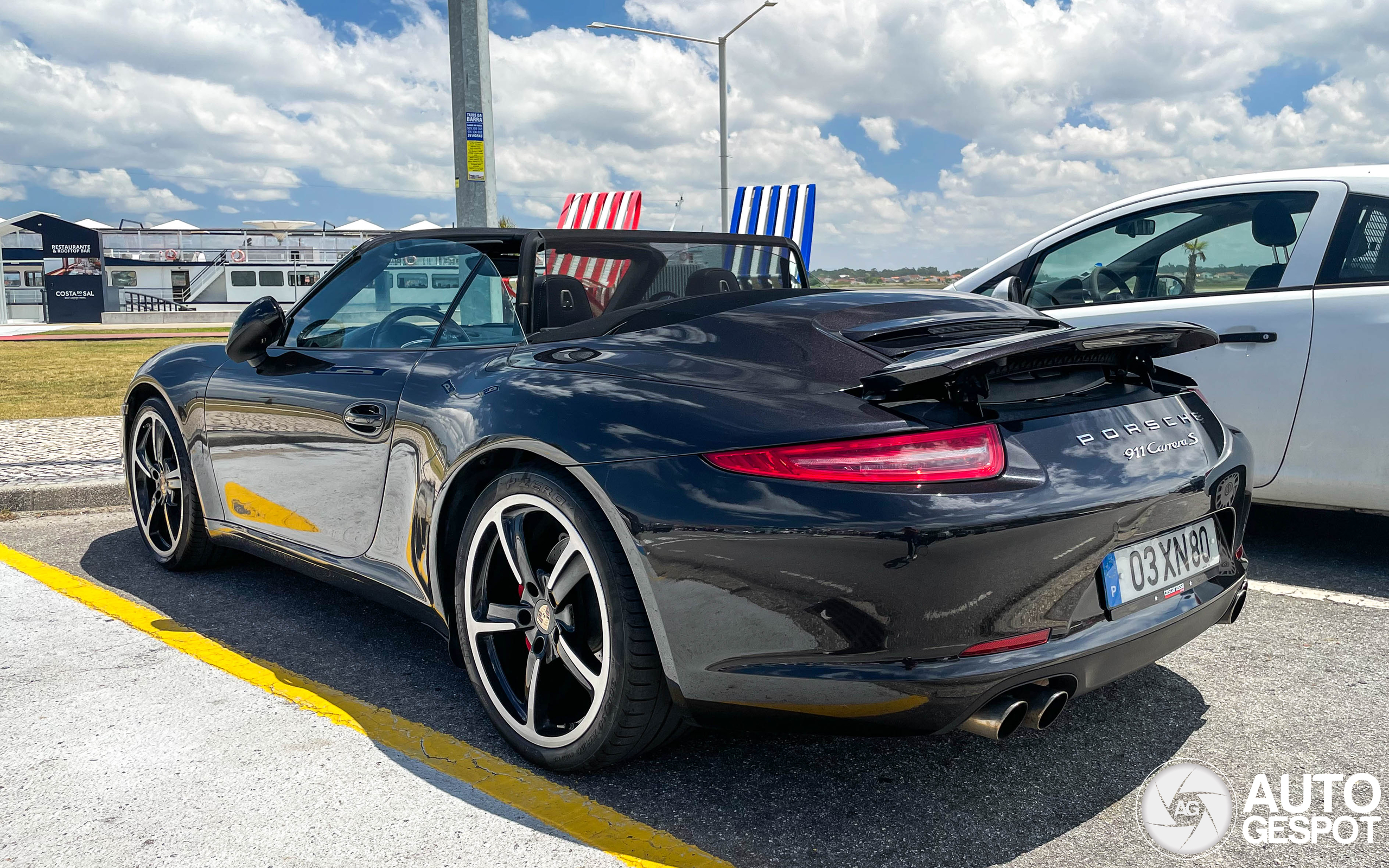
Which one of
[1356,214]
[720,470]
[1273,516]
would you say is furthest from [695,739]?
[1273,516]

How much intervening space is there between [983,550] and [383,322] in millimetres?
2128

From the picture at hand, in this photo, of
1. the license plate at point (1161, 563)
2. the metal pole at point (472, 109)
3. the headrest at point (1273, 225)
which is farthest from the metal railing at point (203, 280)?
the license plate at point (1161, 563)

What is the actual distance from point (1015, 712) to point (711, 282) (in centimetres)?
167

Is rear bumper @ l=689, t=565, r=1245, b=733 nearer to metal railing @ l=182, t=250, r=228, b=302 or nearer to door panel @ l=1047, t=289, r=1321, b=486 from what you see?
door panel @ l=1047, t=289, r=1321, b=486

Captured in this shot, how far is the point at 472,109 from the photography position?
22.6ft

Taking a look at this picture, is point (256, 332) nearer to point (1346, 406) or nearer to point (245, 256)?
point (1346, 406)

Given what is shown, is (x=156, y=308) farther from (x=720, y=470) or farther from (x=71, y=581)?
(x=720, y=470)

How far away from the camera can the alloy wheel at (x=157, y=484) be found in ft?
13.9

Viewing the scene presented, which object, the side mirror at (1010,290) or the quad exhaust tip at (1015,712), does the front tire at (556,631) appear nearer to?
the quad exhaust tip at (1015,712)

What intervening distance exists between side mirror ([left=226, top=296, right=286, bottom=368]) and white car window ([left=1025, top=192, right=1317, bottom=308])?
318 cm

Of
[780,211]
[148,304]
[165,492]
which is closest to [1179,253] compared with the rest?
[165,492]

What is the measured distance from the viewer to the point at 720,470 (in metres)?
2.15

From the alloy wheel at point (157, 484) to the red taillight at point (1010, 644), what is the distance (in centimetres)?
324

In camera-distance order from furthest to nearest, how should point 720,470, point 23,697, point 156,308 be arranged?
point 156,308
point 23,697
point 720,470
